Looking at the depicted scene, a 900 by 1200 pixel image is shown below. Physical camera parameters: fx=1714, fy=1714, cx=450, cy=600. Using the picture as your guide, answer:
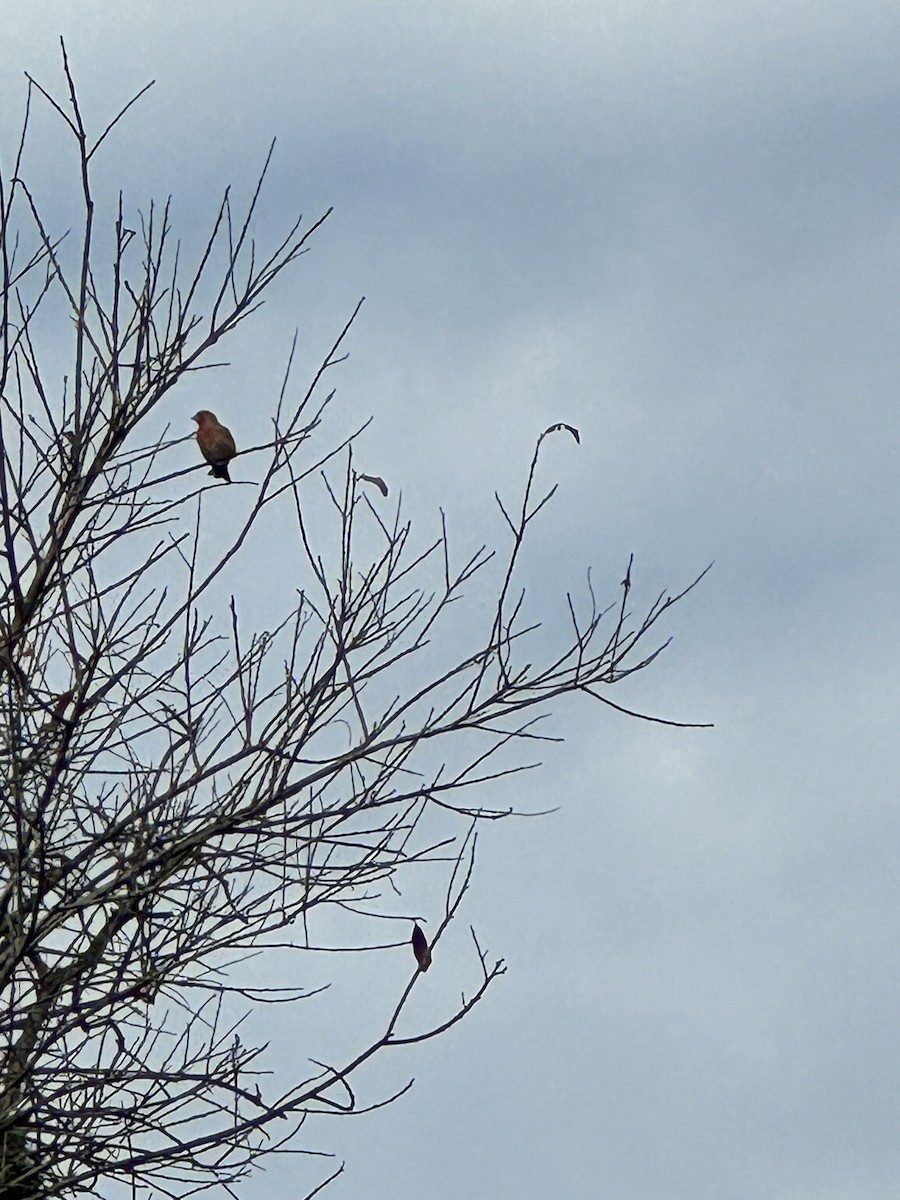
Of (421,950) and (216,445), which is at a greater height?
(216,445)

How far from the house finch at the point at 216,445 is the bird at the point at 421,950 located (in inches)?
68.7

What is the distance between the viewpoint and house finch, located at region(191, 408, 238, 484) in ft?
20.0

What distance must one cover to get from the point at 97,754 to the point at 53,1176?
4.74 feet

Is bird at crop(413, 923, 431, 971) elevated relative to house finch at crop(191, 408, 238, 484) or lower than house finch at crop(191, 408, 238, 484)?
lower

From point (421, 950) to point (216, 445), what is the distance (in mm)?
1914

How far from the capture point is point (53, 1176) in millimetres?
5836

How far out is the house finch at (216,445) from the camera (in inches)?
241

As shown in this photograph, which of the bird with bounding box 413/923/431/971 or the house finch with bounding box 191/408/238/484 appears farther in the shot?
the house finch with bounding box 191/408/238/484

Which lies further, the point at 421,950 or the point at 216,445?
the point at 216,445

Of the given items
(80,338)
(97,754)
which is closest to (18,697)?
(97,754)

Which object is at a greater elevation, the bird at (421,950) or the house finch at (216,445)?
the house finch at (216,445)

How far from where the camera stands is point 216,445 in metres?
6.11

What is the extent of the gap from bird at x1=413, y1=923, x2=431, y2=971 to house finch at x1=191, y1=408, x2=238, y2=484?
68.7 inches

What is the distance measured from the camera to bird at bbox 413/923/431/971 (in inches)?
221
